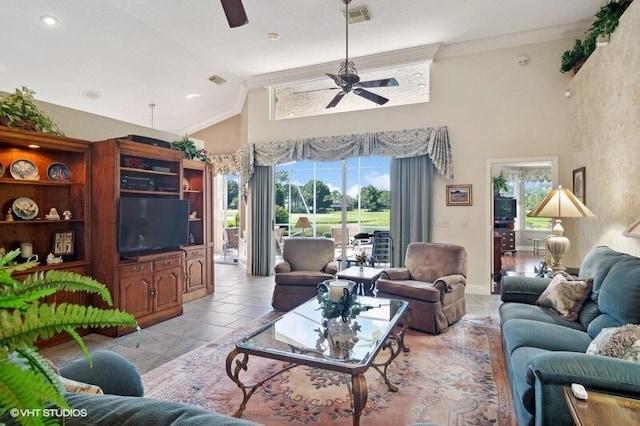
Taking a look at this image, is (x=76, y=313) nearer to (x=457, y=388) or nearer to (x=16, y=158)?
(x=457, y=388)

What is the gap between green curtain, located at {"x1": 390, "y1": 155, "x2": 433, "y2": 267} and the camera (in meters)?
5.83

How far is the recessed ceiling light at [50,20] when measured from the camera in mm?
4434

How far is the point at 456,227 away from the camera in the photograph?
5.75 meters

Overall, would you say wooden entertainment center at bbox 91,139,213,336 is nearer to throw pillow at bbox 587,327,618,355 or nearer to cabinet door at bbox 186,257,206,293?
cabinet door at bbox 186,257,206,293

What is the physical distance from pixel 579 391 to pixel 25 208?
4.63 meters

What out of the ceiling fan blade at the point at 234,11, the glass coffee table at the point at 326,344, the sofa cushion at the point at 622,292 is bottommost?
the glass coffee table at the point at 326,344

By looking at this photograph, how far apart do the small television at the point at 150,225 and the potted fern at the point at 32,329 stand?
11.3ft

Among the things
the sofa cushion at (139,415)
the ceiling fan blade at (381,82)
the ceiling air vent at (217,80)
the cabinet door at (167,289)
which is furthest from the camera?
the ceiling air vent at (217,80)

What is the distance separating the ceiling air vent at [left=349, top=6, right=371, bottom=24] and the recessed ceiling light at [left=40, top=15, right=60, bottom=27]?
381 centimetres

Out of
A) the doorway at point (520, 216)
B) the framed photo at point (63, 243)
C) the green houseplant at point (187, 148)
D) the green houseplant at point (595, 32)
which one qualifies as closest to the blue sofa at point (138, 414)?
the framed photo at point (63, 243)

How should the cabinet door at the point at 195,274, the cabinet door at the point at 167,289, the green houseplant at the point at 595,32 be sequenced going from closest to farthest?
the green houseplant at the point at 595,32
the cabinet door at the point at 167,289
the cabinet door at the point at 195,274

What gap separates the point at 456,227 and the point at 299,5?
13.2ft

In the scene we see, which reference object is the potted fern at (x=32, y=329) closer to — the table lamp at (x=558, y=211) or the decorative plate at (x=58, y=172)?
the decorative plate at (x=58, y=172)

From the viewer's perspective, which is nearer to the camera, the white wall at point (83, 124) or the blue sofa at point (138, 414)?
the blue sofa at point (138, 414)
